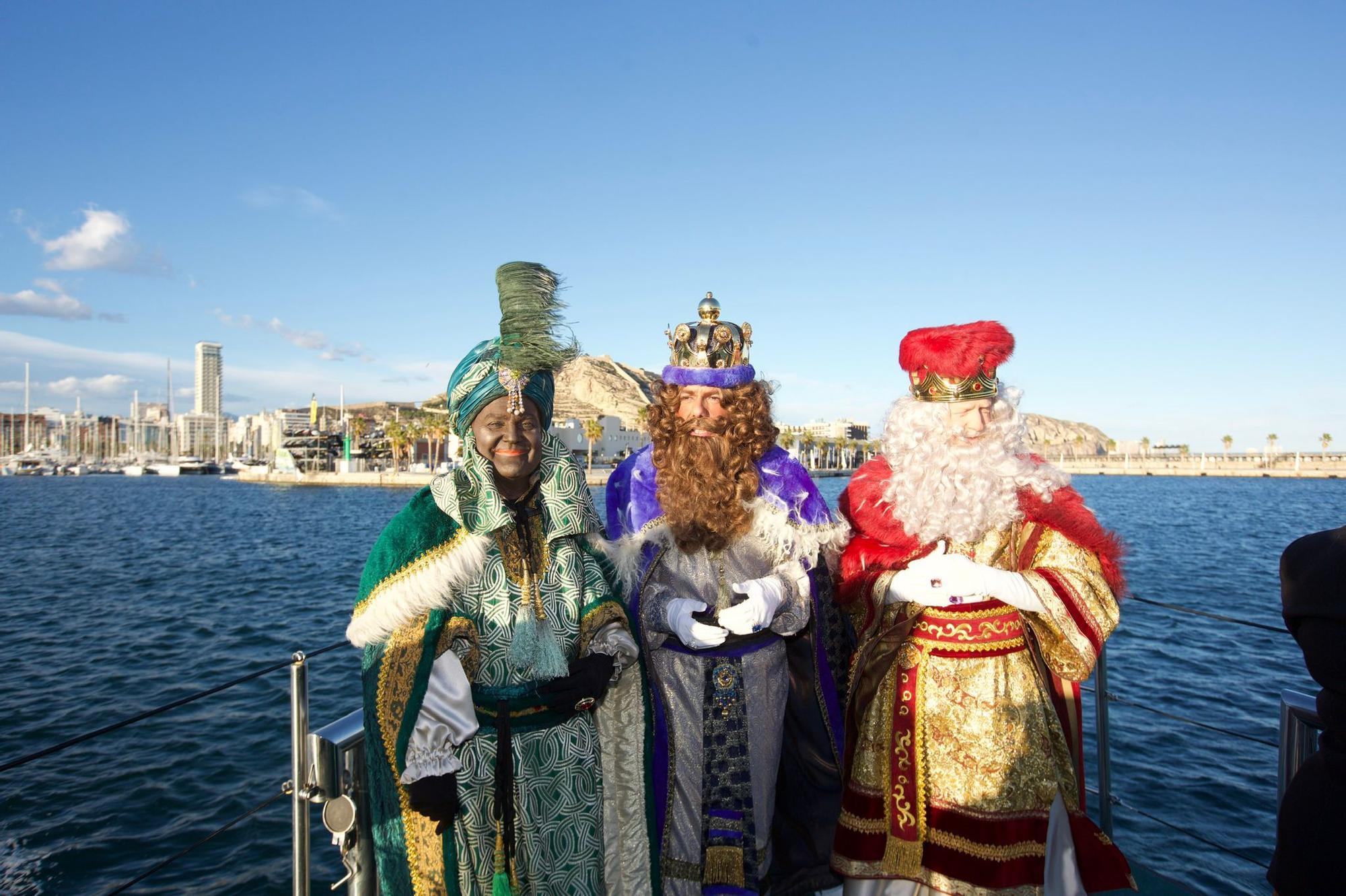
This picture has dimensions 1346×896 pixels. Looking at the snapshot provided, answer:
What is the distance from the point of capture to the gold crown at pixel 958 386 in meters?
2.85

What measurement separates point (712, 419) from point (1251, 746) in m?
9.93

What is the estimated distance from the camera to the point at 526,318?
2428 mm

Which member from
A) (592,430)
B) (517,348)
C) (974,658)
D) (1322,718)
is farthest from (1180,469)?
(517,348)

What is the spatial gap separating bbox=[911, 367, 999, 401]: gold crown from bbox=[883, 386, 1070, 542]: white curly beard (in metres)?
0.06

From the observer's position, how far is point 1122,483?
375ft

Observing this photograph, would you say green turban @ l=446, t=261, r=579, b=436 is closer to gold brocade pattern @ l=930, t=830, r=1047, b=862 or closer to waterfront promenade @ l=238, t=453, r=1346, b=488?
gold brocade pattern @ l=930, t=830, r=1047, b=862

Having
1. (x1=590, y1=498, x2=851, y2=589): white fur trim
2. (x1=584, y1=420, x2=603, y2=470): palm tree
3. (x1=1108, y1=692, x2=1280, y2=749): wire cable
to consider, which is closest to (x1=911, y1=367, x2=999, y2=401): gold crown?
(x1=590, y1=498, x2=851, y2=589): white fur trim

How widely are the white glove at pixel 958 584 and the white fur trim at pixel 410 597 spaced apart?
1578 millimetres

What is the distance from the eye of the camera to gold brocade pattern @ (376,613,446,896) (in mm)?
2244

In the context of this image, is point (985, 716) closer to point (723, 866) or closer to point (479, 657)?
point (723, 866)

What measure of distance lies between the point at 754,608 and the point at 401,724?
4.00ft

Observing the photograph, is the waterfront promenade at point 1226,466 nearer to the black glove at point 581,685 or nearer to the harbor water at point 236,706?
the harbor water at point 236,706

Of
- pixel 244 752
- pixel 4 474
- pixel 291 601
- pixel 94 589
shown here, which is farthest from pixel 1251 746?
Result: pixel 4 474

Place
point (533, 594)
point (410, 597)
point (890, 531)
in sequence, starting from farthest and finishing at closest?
1. point (890, 531)
2. point (533, 594)
3. point (410, 597)
